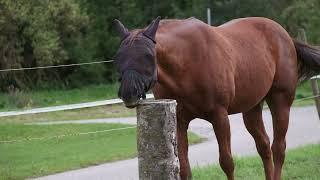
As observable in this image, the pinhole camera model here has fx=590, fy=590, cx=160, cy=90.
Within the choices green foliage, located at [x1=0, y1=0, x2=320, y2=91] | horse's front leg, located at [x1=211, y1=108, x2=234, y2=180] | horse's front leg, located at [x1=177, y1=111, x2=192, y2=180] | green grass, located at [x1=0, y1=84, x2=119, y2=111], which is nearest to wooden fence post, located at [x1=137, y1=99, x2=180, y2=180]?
horse's front leg, located at [x1=177, y1=111, x2=192, y2=180]

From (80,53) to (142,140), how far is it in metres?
26.5

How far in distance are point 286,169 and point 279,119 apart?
1594 millimetres

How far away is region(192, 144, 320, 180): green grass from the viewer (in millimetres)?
6934

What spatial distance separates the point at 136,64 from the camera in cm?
361

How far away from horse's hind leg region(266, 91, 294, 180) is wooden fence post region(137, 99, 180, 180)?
321 cm

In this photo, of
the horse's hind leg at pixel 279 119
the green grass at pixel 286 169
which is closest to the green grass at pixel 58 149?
the green grass at pixel 286 169

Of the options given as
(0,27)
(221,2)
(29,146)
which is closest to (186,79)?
(29,146)

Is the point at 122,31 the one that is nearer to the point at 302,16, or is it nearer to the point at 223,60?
the point at 223,60

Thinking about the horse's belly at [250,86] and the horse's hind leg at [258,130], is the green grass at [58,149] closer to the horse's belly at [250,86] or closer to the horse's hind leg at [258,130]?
the horse's hind leg at [258,130]

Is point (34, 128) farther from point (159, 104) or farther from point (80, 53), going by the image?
point (80, 53)

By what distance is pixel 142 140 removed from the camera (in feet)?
9.59

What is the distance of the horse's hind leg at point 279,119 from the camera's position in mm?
5938

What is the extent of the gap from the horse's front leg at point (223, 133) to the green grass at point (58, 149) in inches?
169

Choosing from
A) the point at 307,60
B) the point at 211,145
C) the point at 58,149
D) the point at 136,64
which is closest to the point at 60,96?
the point at 58,149
